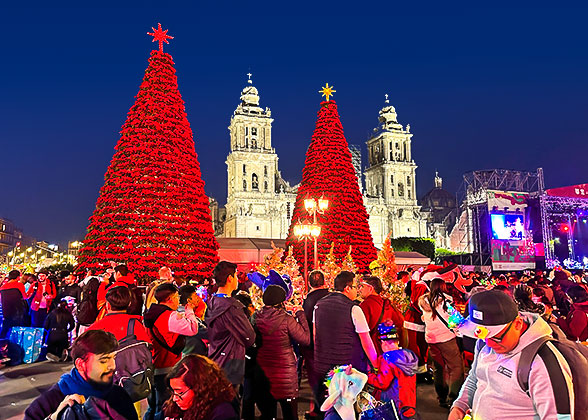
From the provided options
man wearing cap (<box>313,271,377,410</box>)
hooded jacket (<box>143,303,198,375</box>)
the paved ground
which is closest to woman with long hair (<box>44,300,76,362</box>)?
the paved ground

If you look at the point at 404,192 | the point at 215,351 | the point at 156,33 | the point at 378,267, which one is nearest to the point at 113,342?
the point at 215,351

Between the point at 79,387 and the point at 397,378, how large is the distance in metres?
2.26

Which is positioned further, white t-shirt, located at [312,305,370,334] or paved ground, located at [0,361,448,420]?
paved ground, located at [0,361,448,420]

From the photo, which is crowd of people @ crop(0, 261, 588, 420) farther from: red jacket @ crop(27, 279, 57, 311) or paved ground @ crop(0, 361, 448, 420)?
red jacket @ crop(27, 279, 57, 311)

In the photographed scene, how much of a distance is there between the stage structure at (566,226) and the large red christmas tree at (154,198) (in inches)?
1145

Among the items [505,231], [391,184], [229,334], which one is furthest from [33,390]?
[391,184]

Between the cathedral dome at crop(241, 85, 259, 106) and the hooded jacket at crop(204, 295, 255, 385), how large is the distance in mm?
63339

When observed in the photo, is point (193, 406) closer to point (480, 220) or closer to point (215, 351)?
point (215, 351)

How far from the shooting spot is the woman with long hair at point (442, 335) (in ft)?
19.3

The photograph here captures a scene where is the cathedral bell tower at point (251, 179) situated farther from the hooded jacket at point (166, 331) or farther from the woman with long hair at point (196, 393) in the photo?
the woman with long hair at point (196, 393)

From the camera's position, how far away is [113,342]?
2656 mm

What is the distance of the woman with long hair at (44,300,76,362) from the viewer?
29.9ft

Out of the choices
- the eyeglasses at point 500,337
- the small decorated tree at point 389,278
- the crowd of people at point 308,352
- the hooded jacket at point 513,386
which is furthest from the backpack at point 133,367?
the small decorated tree at point 389,278

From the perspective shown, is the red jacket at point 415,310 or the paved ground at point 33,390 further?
the red jacket at point 415,310
